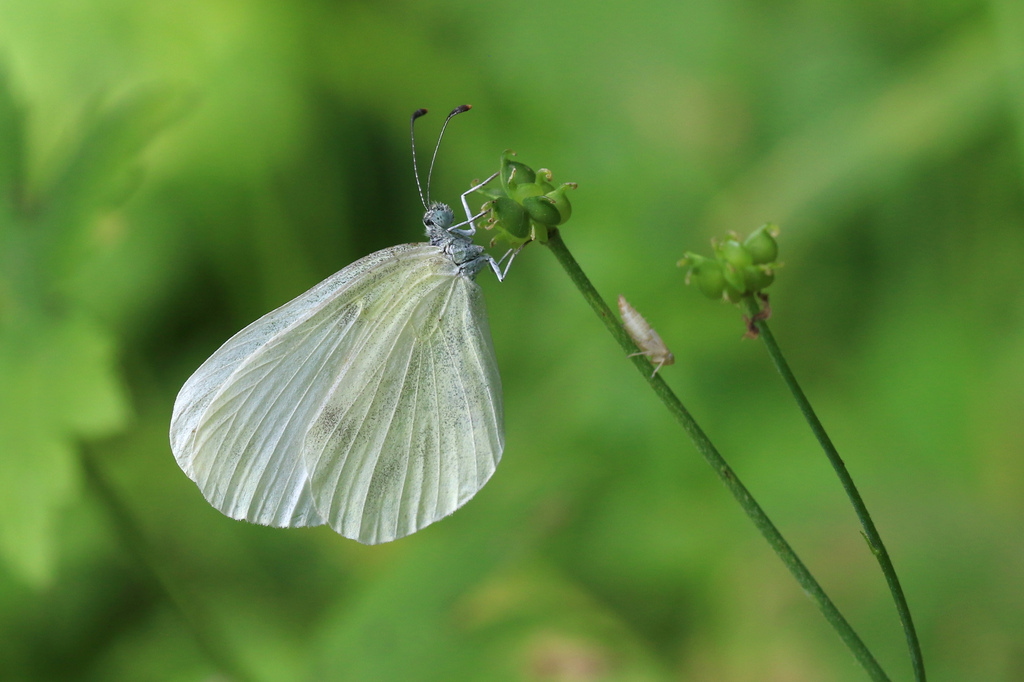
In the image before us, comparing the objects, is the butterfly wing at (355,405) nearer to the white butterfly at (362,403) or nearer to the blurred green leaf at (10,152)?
the white butterfly at (362,403)

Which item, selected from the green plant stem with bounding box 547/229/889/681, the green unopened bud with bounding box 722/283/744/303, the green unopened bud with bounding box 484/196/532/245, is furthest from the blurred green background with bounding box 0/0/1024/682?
the green unopened bud with bounding box 722/283/744/303

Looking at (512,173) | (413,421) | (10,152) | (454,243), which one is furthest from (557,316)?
(512,173)

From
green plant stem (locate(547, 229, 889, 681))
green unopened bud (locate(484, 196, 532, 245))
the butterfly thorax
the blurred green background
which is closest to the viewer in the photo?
green plant stem (locate(547, 229, 889, 681))

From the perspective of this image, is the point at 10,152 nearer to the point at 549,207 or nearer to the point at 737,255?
the point at 549,207

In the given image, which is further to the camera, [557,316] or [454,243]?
[557,316]

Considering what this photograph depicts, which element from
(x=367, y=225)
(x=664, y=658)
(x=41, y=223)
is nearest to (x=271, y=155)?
(x=367, y=225)

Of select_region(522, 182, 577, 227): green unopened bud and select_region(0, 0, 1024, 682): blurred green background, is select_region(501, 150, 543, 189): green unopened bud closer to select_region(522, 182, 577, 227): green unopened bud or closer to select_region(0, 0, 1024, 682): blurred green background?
select_region(522, 182, 577, 227): green unopened bud
